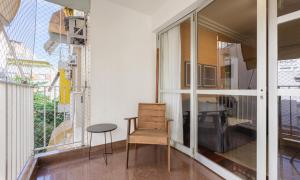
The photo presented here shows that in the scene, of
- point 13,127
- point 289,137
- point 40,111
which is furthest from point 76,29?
point 289,137

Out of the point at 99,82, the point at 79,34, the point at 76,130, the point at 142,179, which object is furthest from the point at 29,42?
the point at 142,179

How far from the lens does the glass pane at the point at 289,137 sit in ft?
4.16

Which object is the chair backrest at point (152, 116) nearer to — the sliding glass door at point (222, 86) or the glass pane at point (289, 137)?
the sliding glass door at point (222, 86)

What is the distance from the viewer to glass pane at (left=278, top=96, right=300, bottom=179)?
4.16 ft

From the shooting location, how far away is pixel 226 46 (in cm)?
188

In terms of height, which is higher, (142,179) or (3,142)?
Answer: (3,142)

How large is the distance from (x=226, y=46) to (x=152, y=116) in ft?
5.06

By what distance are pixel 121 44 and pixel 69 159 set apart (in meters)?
2.10

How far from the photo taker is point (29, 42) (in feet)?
5.84

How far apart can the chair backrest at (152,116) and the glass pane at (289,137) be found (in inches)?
60.4

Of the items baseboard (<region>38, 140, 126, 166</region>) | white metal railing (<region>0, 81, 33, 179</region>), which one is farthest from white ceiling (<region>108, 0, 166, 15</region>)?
baseboard (<region>38, 140, 126, 166</region>)

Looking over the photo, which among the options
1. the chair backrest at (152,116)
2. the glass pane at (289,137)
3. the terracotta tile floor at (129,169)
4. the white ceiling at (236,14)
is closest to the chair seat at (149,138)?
the terracotta tile floor at (129,169)

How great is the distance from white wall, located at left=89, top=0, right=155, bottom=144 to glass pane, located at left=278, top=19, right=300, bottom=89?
7.14 feet

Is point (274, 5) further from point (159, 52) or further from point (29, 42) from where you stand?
point (29, 42)
